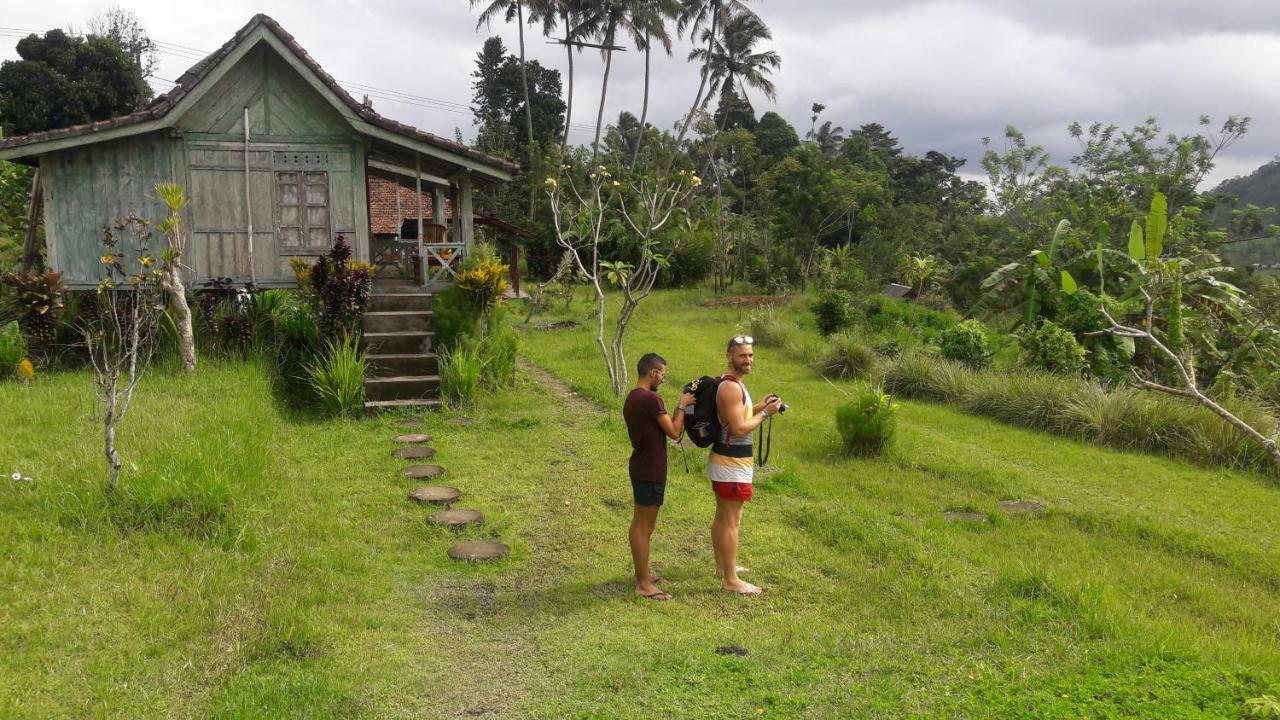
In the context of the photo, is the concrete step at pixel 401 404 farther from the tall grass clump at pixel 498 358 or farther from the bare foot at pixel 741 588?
the bare foot at pixel 741 588

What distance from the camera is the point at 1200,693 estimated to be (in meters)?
4.22

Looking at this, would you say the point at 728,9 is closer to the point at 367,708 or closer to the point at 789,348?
the point at 789,348

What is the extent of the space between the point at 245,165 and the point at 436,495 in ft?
23.8

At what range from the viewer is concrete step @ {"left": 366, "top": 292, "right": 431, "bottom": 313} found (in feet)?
38.7

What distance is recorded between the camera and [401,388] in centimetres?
1077

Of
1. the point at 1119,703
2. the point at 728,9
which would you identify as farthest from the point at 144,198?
the point at 728,9

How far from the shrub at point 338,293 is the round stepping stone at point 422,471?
10.8 ft

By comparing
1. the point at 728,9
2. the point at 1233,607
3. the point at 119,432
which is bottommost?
the point at 1233,607

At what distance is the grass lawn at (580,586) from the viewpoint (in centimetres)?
421

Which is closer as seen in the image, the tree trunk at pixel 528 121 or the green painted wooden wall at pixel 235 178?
the green painted wooden wall at pixel 235 178

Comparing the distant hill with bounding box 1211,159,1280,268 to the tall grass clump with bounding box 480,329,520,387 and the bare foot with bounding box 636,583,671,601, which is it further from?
the bare foot with bounding box 636,583,671,601

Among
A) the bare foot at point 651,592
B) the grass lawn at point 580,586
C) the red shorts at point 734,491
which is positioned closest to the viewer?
the grass lawn at point 580,586

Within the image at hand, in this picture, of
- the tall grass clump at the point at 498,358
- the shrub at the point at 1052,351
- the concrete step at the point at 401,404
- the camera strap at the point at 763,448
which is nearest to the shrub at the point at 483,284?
the tall grass clump at the point at 498,358

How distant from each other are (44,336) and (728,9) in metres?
33.7
